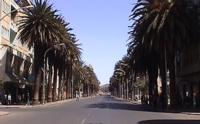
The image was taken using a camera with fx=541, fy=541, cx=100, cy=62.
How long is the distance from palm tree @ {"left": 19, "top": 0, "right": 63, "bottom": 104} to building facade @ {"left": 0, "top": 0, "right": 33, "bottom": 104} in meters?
2.73

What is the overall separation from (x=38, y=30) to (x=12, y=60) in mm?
13760

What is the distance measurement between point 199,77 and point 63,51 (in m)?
35.2

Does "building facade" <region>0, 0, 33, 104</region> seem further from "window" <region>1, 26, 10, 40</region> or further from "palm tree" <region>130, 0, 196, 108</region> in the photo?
"palm tree" <region>130, 0, 196, 108</region>

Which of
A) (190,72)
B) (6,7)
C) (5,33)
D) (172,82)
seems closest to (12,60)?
(5,33)

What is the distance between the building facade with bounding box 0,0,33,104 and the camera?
8048 cm

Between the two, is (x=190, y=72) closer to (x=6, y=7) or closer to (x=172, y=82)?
(x=172, y=82)

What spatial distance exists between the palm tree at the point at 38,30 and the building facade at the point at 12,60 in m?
2.73

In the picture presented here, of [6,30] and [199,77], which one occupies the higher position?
[6,30]

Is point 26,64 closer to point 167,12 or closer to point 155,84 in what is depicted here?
point 155,84

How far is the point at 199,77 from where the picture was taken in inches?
2685

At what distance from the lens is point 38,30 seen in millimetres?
77312

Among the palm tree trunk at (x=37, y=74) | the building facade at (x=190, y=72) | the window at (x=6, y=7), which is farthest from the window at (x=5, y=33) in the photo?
the building facade at (x=190, y=72)

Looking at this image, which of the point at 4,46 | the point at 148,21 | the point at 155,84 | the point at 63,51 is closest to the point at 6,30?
the point at 4,46

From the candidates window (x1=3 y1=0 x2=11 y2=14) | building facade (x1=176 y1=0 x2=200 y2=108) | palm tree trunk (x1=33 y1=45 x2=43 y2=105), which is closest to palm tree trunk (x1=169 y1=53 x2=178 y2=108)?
building facade (x1=176 y1=0 x2=200 y2=108)
